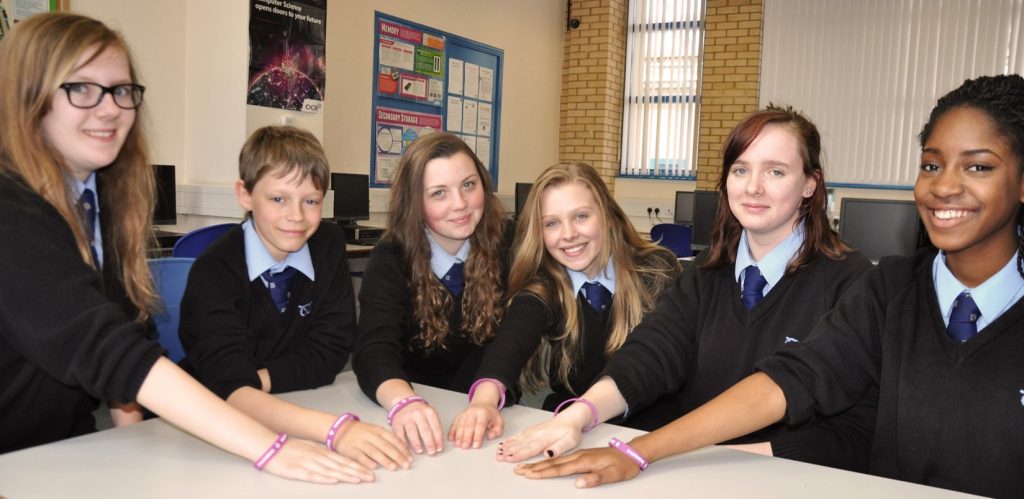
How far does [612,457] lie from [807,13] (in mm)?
7213

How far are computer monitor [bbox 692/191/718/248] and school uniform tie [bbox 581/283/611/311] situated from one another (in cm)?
391

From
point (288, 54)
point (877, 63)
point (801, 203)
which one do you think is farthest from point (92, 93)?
point (877, 63)

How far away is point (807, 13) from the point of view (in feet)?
24.2

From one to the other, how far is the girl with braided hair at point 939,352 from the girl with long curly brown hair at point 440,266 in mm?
855

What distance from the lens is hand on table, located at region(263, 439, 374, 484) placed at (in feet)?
3.75

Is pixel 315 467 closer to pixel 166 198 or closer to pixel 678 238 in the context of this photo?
pixel 166 198

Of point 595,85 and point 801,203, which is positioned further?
point 595,85

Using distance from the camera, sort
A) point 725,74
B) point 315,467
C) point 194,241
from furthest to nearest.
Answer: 1. point 725,74
2. point 194,241
3. point 315,467

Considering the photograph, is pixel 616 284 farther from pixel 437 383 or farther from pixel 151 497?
pixel 151 497

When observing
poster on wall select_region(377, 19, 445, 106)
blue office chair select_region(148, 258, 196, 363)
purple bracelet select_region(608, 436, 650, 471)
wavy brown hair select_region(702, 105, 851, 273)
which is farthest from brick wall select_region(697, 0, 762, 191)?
purple bracelet select_region(608, 436, 650, 471)

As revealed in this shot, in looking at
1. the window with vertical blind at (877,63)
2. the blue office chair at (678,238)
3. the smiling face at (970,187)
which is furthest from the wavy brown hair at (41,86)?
the window with vertical blind at (877,63)

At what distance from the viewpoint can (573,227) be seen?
2053mm

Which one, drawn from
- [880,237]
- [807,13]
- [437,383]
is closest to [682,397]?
[437,383]

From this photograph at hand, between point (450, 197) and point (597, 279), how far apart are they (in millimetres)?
455
